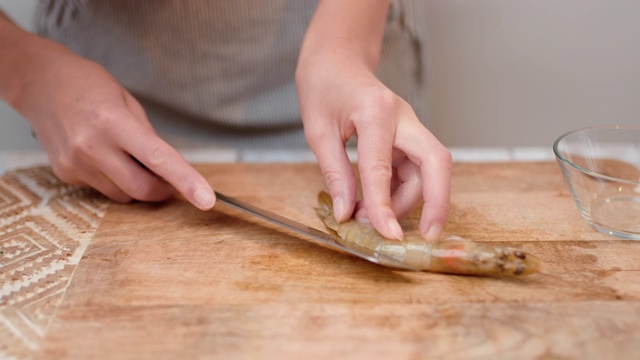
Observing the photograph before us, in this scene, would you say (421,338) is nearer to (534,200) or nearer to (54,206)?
(534,200)

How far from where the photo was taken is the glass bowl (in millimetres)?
911

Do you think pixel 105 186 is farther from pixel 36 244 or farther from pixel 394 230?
pixel 394 230

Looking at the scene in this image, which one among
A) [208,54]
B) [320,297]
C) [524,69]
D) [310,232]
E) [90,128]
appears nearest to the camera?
[320,297]

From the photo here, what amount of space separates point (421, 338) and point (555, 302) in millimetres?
183

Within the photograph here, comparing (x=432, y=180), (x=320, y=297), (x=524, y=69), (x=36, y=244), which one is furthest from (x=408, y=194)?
(x=524, y=69)

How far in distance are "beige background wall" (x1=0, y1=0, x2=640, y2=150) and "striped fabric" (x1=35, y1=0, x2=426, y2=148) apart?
0.51m

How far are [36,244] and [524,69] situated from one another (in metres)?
1.54

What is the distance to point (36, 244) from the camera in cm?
90

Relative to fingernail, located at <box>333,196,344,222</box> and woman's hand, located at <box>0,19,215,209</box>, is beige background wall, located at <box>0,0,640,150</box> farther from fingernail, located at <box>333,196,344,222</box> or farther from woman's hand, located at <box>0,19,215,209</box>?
fingernail, located at <box>333,196,344,222</box>

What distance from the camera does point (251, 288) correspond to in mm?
767

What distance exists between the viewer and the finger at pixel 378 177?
799 mm

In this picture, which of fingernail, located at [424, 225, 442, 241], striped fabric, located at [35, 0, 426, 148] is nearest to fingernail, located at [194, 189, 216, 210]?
fingernail, located at [424, 225, 442, 241]

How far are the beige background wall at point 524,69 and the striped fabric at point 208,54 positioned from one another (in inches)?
20.2

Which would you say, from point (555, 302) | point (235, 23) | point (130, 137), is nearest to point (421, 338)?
point (555, 302)
